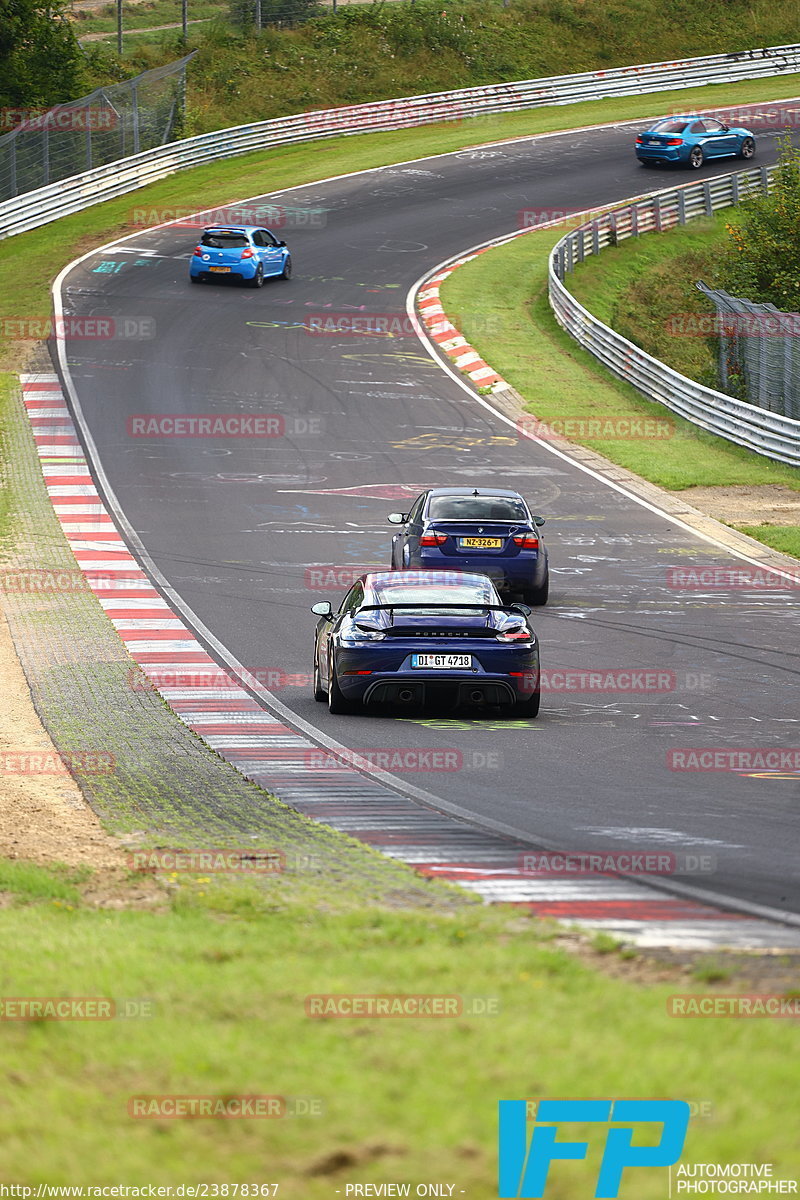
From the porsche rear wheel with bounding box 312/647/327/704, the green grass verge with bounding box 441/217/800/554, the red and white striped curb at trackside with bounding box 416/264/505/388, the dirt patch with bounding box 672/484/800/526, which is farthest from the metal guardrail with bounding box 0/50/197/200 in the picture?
the porsche rear wheel with bounding box 312/647/327/704

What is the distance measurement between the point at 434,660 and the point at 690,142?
4609 centimetres

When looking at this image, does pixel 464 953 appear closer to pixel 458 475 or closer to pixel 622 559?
pixel 622 559

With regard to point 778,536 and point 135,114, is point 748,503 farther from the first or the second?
point 135,114

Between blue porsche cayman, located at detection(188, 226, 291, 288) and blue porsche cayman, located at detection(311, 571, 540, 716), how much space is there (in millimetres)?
29123

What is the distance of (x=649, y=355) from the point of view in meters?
38.5

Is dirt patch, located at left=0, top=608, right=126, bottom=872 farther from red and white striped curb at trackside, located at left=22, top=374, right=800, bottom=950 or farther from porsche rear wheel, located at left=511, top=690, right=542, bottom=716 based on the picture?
porsche rear wheel, located at left=511, top=690, right=542, bottom=716

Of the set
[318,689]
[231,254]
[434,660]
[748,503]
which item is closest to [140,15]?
[231,254]

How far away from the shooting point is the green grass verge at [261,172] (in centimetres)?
4150

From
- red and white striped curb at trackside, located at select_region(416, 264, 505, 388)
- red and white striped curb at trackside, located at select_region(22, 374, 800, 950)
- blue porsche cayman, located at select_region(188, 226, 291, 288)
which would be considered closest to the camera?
red and white striped curb at trackside, located at select_region(22, 374, 800, 950)

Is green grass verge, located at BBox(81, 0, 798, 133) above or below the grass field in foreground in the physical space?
above

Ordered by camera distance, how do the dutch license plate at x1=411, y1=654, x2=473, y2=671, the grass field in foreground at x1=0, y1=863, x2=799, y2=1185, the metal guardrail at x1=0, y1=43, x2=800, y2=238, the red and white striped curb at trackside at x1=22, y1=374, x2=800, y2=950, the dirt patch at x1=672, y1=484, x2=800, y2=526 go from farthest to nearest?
the metal guardrail at x1=0, y1=43, x2=800, y2=238, the dirt patch at x1=672, y1=484, x2=800, y2=526, the dutch license plate at x1=411, y1=654, x2=473, y2=671, the red and white striped curb at trackside at x1=22, y1=374, x2=800, y2=950, the grass field in foreground at x1=0, y1=863, x2=799, y2=1185

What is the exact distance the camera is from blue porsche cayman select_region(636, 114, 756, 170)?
179ft

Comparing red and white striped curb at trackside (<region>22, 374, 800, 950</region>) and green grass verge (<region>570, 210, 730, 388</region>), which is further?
green grass verge (<region>570, 210, 730, 388</region>)

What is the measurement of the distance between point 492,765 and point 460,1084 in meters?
6.56
